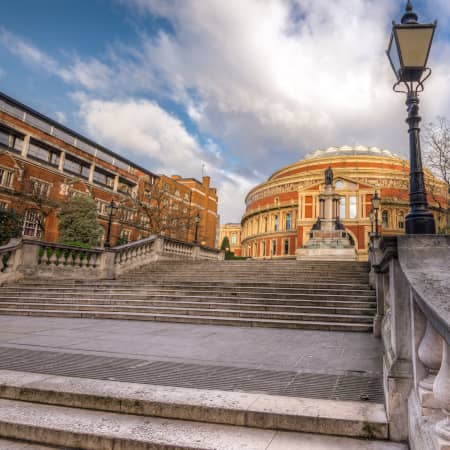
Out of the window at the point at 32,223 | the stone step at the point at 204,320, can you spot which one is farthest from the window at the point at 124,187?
the stone step at the point at 204,320

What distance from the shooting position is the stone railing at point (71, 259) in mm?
14195

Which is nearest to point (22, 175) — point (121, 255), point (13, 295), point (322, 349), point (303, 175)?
point (121, 255)

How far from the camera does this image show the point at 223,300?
416 inches

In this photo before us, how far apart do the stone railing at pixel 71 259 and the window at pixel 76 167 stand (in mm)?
29534

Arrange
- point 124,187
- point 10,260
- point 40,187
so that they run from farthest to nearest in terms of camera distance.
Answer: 1. point 124,187
2. point 40,187
3. point 10,260

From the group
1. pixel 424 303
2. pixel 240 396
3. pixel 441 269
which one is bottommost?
pixel 240 396

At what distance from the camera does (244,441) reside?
264 cm

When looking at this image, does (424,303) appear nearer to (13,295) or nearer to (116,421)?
(116,421)

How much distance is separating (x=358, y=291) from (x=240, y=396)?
809 centimetres

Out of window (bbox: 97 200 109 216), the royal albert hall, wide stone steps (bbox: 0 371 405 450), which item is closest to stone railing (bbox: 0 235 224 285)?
wide stone steps (bbox: 0 371 405 450)

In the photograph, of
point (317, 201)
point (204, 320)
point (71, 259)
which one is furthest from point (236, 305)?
point (317, 201)

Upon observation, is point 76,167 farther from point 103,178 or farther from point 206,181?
point 206,181

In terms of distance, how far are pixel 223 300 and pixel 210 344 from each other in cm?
461

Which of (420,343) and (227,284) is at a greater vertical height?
(227,284)
